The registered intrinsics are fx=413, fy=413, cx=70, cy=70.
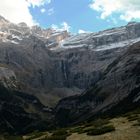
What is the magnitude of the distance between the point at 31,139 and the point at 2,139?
104 inches

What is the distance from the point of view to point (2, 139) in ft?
121

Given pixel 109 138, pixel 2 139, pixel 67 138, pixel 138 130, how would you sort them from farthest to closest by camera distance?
pixel 2 139, pixel 67 138, pixel 138 130, pixel 109 138

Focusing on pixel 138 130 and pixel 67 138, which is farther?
pixel 67 138

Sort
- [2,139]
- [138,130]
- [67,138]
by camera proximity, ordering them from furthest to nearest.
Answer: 1. [2,139]
2. [67,138]
3. [138,130]

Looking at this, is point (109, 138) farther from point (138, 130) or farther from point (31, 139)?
point (31, 139)

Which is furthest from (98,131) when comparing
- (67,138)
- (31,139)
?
(31,139)

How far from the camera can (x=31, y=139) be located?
37750mm

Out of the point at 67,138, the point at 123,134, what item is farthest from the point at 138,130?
the point at 67,138

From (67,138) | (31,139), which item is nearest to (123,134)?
(67,138)

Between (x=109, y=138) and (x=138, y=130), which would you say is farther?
(x=138, y=130)

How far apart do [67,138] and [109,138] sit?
5.41 m

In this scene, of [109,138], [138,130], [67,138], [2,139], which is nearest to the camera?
[109,138]

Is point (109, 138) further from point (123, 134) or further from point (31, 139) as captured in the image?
point (31, 139)

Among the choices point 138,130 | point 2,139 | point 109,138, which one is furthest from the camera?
point 2,139
